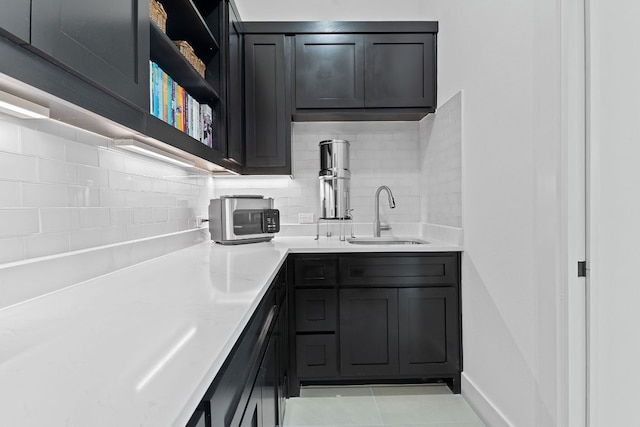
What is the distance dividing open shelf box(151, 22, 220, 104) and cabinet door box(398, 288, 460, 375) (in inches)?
64.5

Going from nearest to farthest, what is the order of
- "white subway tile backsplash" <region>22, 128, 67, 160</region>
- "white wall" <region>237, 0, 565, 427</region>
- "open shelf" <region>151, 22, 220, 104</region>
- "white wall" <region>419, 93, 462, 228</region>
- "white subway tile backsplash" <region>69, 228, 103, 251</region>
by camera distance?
1. "white subway tile backsplash" <region>22, 128, 67, 160</region>
2. "white subway tile backsplash" <region>69, 228, 103, 251</region>
3. "white wall" <region>237, 0, 565, 427</region>
4. "open shelf" <region>151, 22, 220, 104</region>
5. "white wall" <region>419, 93, 462, 228</region>

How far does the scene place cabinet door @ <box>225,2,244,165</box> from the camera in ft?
7.58

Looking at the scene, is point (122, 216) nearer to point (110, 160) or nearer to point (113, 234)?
point (113, 234)

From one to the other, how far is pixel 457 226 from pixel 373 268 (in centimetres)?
57

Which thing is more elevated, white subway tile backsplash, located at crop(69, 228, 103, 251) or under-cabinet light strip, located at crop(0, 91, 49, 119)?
under-cabinet light strip, located at crop(0, 91, 49, 119)

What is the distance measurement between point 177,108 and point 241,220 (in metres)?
0.83

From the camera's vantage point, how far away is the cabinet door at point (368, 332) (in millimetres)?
2340

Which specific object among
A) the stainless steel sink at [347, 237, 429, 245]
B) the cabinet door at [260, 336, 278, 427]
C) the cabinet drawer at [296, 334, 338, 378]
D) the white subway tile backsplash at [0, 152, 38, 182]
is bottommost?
the cabinet drawer at [296, 334, 338, 378]

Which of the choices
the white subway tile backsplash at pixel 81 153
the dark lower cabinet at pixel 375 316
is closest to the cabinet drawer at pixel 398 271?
the dark lower cabinet at pixel 375 316

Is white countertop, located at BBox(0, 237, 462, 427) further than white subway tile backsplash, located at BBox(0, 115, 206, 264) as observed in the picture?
No

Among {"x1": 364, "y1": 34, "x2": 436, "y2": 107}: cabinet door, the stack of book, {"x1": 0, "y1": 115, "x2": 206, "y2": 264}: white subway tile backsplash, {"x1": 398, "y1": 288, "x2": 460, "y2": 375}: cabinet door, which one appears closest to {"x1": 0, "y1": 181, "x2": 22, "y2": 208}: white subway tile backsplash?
{"x1": 0, "y1": 115, "x2": 206, "y2": 264}: white subway tile backsplash

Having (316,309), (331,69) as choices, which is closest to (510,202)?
(316,309)

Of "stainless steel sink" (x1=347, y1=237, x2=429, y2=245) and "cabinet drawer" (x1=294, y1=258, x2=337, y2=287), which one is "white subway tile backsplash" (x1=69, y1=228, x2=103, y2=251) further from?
"stainless steel sink" (x1=347, y1=237, x2=429, y2=245)

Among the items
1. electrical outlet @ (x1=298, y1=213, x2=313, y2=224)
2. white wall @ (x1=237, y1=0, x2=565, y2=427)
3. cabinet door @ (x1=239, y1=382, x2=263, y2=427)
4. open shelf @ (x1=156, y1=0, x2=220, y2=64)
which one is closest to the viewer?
cabinet door @ (x1=239, y1=382, x2=263, y2=427)
